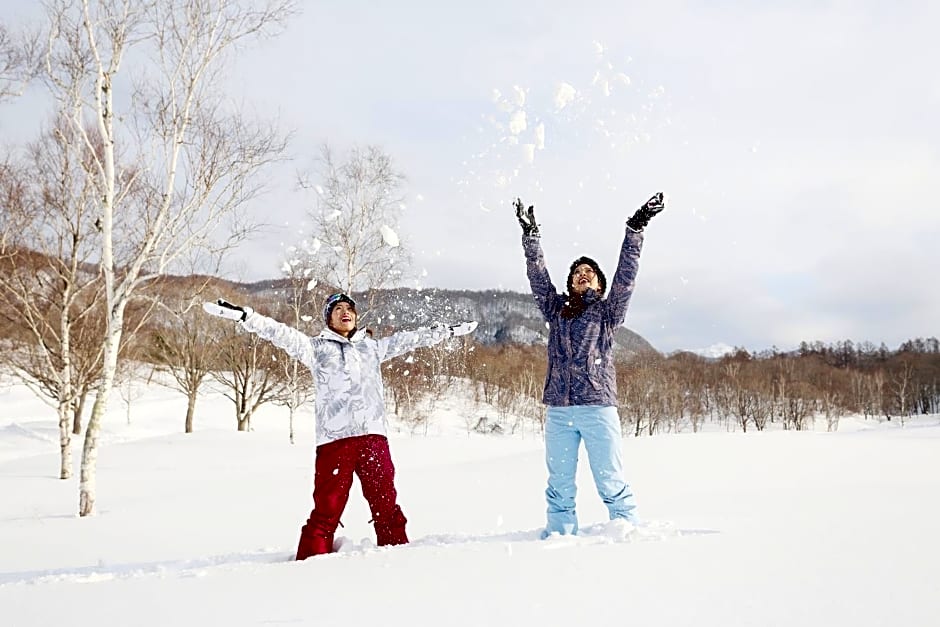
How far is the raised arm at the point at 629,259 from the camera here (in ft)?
15.0

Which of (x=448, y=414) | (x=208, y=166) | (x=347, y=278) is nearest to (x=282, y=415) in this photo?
(x=448, y=414)

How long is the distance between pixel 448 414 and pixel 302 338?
4661 cm

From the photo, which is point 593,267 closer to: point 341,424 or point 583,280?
point 583,280

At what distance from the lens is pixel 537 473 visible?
31.8 ft

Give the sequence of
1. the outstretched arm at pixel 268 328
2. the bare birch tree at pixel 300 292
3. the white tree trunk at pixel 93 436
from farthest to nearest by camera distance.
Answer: the bare birch tree at pixel 300 292
the white tree trunk at pixel 93 436
the outstretched arm at pixel 268 328

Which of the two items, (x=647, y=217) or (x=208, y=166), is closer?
(x=647, y=217)

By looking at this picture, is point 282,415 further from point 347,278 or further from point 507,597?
point 507,597

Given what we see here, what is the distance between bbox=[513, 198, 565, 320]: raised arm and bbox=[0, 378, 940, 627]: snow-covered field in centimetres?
173

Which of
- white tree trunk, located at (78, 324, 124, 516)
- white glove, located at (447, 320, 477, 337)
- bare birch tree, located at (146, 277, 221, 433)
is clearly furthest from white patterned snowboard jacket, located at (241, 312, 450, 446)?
bare birch tree, located at (146, 277, 221, 433)

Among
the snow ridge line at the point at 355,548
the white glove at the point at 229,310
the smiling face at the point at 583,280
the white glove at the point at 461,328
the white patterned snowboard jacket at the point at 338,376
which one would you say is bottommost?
the snow ridge line at the point at 355,548

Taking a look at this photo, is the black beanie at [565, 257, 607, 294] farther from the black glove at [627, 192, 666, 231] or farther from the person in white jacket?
the person in white jacket

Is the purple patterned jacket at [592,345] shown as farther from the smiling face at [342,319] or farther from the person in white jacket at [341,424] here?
the smiling face at [342,319]

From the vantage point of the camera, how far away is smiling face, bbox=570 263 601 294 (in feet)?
16.0

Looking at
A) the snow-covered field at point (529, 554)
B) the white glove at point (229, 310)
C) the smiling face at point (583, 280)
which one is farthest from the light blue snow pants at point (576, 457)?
the white glove at point (229, 310)
